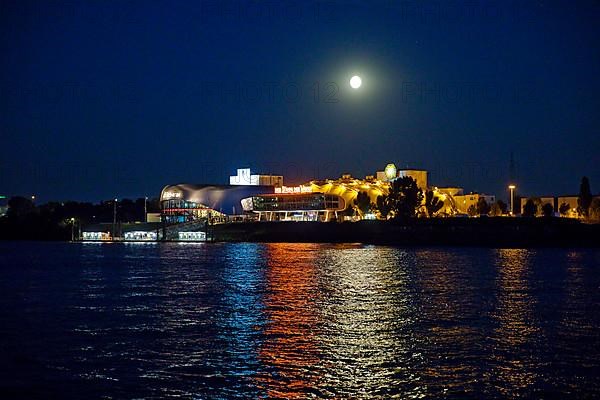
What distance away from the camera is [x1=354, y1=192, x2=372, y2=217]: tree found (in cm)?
14962

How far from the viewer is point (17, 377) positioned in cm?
1927

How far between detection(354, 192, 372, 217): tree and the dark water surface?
10104 cm

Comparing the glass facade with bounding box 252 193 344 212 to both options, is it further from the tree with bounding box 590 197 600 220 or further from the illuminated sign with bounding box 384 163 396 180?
the tree with bounding box 590 197 600 220

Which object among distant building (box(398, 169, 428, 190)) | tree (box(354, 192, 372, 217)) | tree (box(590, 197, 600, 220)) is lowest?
tree (box(590, 197, 600, 220))

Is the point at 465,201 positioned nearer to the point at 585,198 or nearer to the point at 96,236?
the point at 585,198

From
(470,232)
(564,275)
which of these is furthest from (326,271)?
(470,232)

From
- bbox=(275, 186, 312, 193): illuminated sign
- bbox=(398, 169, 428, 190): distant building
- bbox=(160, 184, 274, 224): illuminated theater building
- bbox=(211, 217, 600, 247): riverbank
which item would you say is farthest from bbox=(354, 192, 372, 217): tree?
bbox=(398, 169, 428, 190): distant building

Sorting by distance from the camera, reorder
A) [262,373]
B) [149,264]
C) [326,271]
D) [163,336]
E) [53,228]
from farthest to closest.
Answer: [53,228]
[149,264]
[326,271]
[163,336]
[262,373]

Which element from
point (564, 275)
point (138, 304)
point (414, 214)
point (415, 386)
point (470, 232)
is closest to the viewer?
point (415, 386)

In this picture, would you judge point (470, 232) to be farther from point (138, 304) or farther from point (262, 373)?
point (262, 373)

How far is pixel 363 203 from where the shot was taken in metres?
150

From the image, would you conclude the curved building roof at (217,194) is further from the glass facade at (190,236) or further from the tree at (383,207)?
the tree at (383,207)

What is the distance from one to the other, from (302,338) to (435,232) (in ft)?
313

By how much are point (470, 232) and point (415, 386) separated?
9782 cm
